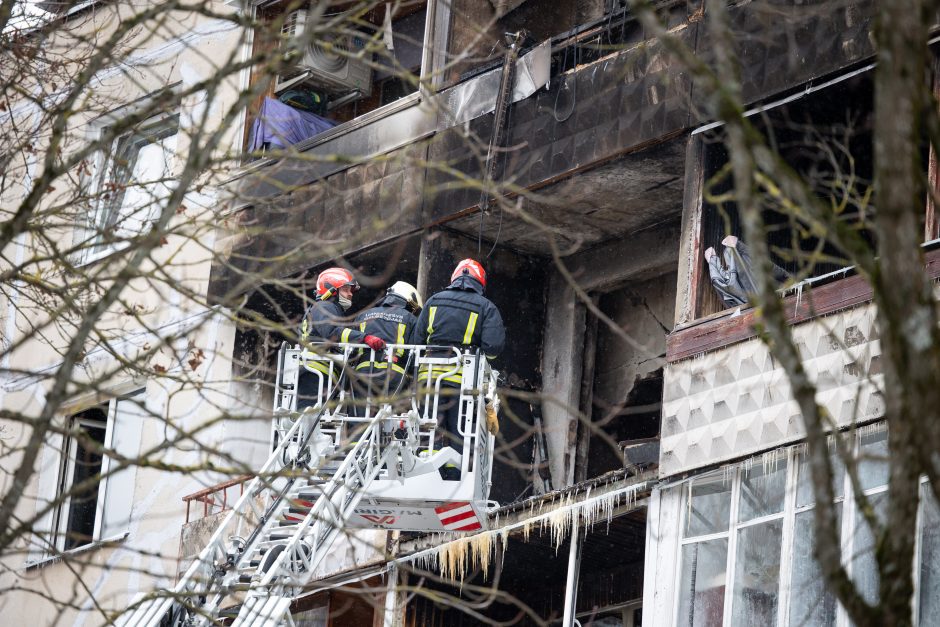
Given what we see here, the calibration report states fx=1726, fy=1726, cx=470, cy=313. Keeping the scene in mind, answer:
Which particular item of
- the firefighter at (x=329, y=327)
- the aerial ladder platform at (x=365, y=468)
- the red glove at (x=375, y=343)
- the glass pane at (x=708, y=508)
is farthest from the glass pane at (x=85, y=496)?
the glass pane at (x=708, y=508)

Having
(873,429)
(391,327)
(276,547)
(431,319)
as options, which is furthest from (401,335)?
(873,429)

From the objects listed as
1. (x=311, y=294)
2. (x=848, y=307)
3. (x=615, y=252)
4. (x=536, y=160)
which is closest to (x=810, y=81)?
(x=848, y=307)

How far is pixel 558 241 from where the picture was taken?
59.4 ft

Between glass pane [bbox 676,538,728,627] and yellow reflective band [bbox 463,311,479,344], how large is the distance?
2.40 meters

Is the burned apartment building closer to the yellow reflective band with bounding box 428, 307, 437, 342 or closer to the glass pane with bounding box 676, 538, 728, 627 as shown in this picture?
the glass pane with bounding box 676, 538, 728, 627

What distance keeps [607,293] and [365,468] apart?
6.01 m

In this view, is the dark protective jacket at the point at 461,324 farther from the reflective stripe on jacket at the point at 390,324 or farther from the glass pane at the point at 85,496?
the glass pane at the point at 85,496

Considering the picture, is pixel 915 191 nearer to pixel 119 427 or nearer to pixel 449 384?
pixel 449 384

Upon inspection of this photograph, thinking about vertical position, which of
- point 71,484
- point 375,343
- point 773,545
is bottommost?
point 773,545

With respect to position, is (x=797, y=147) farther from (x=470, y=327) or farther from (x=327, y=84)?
(x=327, y=84)

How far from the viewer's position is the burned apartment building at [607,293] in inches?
510

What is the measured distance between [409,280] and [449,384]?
20.0 feet

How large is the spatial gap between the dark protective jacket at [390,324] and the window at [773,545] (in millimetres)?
2619

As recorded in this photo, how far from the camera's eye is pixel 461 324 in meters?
13.9
